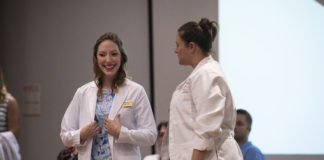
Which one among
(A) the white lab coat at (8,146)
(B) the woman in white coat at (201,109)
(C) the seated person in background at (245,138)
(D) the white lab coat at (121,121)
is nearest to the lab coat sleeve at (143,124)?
(D) the white lab coat at (121,121)

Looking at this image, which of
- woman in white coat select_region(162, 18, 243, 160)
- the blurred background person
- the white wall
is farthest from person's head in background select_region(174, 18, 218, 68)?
the white wall

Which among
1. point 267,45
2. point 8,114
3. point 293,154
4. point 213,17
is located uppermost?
point 213,17

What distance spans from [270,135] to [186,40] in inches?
82.5

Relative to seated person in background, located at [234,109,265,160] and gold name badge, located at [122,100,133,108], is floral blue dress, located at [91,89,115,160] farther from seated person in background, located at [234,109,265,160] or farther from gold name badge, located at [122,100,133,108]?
seated person in background, located at [234,109,265,160]

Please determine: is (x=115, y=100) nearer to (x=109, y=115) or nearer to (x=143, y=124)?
(x=109, y=115)

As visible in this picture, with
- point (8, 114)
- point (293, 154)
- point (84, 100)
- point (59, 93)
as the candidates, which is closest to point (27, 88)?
point (59, 93)

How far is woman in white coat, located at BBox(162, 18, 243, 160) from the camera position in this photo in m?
1.77

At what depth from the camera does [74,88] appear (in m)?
4.48

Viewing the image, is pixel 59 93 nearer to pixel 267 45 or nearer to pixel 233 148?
pixel 267 45

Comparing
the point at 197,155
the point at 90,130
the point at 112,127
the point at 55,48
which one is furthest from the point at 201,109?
the point at 55,48

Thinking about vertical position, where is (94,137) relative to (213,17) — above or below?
below

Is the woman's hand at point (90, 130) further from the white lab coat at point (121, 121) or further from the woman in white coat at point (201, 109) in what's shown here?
the woman in white coat at point (201, 109)

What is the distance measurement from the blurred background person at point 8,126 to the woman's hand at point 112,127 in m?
1.46

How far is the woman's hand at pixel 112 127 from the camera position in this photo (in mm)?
2131
